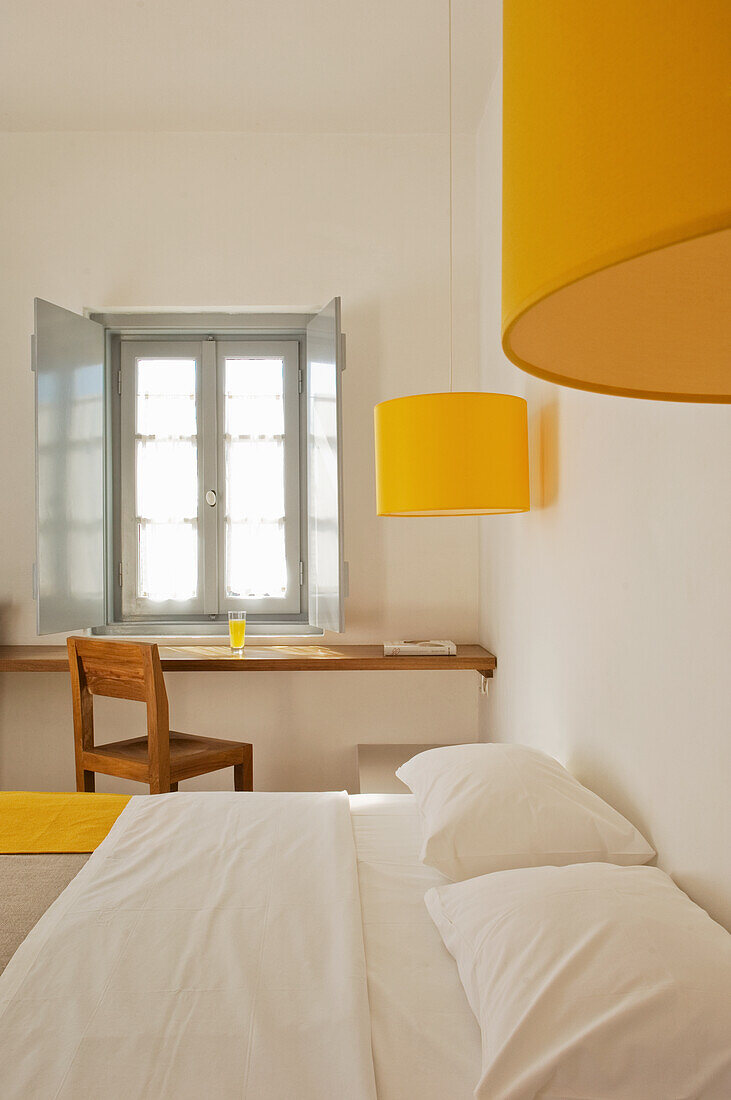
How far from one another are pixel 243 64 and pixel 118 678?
87.6 inches

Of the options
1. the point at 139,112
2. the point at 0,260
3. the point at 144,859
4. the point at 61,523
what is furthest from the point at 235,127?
the point at 144,859

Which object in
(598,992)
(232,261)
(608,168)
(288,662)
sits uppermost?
(232,261)

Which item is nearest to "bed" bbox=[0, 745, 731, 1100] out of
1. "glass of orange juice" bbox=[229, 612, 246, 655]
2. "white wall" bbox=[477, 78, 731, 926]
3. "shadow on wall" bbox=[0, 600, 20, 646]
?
"white wall" bbox=[477, 78, 731, 926]

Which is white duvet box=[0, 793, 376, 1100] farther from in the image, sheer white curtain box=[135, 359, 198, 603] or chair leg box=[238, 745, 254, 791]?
sheer white curtain box=[135, 359, 198, 603]

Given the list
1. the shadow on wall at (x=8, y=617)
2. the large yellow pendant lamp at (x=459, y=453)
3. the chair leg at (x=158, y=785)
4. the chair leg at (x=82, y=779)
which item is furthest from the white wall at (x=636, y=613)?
the shadow on wall at (x=8, y=617)

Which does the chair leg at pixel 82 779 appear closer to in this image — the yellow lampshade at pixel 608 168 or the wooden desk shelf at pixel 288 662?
the wooden desk shelf at pixel 288 662

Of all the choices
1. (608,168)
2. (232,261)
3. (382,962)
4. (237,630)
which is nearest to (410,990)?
(382,962)

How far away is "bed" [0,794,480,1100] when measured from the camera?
100 centimetres

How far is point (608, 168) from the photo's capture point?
40cm

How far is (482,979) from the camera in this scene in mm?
1054

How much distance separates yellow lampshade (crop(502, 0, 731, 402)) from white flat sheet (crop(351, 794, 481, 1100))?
881 millimetres

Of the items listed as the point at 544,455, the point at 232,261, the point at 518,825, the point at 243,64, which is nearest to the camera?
the point at 518,825

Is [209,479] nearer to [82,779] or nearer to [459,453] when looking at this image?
[82,779]

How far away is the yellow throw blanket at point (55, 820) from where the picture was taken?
174 cm
